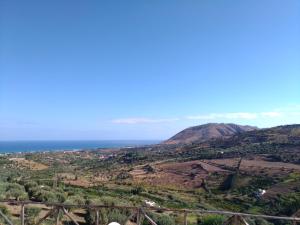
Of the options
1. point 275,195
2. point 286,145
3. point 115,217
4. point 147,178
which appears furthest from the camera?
point 286,145

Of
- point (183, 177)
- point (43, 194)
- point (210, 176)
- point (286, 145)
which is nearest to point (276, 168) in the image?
point (210, 176)

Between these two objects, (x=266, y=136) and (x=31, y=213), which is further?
(x=266, y=136)

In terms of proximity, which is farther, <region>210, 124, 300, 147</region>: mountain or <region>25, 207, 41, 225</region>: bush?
<region>210, 124, 300, 147</region>: mountain

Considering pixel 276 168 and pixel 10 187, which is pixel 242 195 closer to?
pixel 276 168

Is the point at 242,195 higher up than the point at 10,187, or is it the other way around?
the point at 10,187

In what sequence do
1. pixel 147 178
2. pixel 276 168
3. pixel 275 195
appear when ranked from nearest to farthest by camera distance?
pixel 275 195 < pixel 276 168 < pixel 147 178

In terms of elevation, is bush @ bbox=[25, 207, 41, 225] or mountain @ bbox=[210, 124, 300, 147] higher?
mountain @ bbox=[210, 124, 300, 147]

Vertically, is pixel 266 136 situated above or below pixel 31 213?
above

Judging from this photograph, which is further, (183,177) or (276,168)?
(183,177)

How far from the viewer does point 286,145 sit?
343ft

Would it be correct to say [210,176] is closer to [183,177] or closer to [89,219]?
[183,177]

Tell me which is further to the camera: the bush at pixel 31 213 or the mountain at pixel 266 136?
the mountain at pixel 266 136

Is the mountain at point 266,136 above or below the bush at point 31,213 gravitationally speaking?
above

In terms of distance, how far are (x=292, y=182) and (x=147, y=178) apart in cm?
2945
